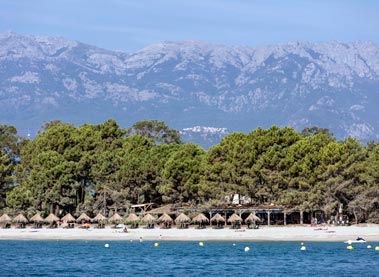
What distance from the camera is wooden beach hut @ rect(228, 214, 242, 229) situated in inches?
3464

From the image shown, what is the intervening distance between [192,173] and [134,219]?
8691 millimetres

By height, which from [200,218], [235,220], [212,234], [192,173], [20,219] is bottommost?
[212,234]

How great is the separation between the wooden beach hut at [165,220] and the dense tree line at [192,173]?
3.82 m

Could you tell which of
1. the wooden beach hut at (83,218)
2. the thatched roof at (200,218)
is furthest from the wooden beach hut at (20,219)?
the thatched roof at (200,218)

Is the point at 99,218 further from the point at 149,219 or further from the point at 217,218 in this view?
the point at 217,218

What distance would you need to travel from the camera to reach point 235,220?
88.1 m

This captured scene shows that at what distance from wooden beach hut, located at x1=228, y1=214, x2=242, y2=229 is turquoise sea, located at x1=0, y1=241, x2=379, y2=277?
12.0m

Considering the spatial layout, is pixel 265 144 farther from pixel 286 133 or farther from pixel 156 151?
pixel 156 151

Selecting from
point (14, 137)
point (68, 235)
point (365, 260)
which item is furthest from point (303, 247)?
point (14, 137)

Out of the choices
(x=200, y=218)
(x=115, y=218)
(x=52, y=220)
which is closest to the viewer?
(x=200, y=218)

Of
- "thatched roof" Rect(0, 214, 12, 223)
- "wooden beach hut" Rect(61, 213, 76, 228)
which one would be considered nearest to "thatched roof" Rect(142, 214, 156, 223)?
"wooden beach hut" Rect(61, 213, 76, 228)

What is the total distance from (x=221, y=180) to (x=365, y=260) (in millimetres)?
37484

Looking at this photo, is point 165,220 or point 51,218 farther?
point 51,218

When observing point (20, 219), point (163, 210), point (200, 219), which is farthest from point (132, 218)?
point (20, 219)
